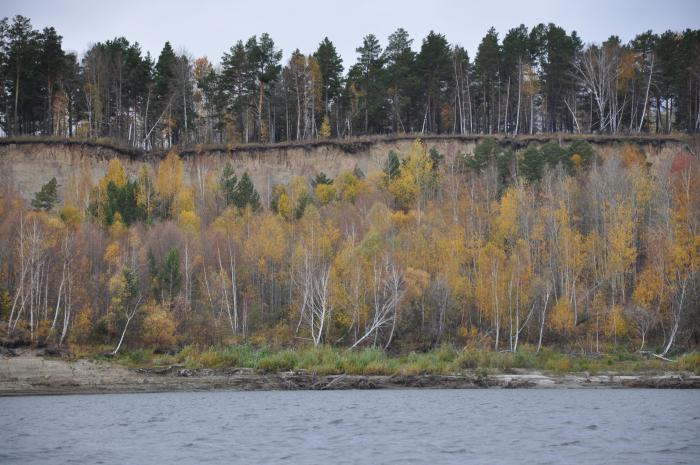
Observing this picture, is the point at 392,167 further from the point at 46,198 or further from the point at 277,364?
the point at 46,198

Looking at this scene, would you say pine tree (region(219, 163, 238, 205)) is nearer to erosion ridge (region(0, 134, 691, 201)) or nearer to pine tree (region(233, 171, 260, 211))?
pine tree (region(233, 171, 260, 211))

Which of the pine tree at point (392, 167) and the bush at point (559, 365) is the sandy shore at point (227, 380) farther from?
the pine tree at point (392, 167)

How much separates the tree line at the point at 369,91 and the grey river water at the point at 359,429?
1949 inches

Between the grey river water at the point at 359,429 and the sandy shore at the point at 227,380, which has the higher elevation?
the grey river water at the point at 359,429

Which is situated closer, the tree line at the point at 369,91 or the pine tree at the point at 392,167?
the pine tree at the point at 392,167

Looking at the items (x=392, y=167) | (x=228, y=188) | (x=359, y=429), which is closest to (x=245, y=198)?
(x=228, y=188)

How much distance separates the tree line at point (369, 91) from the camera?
2972 inches

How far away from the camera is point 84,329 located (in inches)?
1746

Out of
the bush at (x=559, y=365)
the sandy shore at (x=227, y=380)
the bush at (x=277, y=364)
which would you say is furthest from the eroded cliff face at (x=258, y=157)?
the bush at (x=559, y=365)

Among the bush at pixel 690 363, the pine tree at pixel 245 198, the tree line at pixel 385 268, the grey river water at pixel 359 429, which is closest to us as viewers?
the grey river water at pixel 359 429

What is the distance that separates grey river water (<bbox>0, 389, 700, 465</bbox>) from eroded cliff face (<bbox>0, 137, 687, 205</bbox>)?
40940 mm

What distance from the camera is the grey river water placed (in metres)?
18.0

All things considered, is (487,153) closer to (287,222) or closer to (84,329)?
(287,222)

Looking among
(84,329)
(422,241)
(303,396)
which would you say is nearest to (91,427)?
(303,396)
